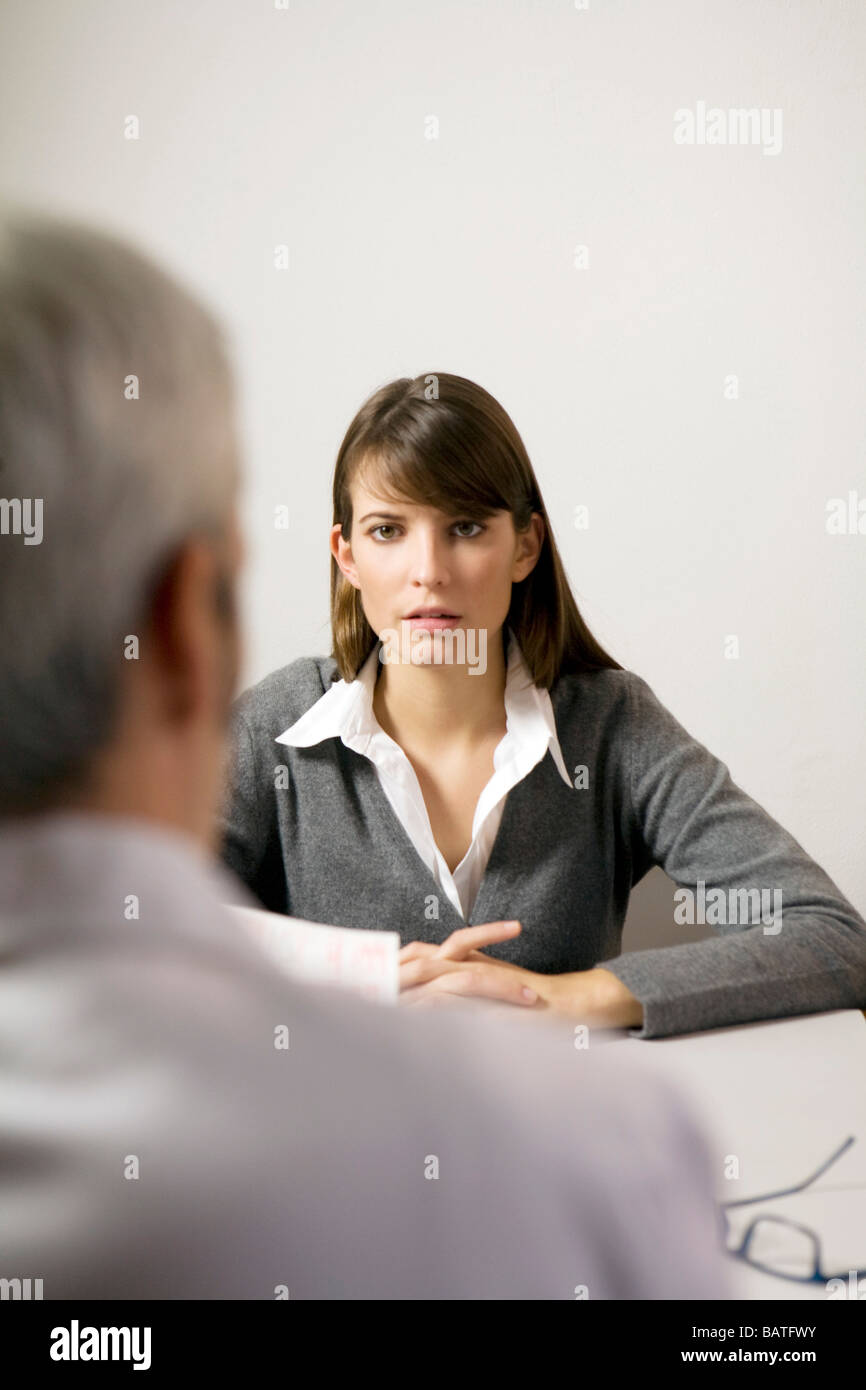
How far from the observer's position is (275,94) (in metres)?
1.74

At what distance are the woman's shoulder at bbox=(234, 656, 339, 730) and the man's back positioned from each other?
98cm

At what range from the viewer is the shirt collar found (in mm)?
1301

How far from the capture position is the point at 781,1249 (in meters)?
0.71

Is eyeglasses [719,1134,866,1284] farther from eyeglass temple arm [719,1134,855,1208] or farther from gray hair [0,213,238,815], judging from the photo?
gray hair [0,213,238,815]

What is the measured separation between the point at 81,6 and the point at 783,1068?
173 cm

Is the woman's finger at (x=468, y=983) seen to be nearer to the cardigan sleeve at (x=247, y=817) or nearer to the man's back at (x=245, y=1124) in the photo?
the cardigan sleeve at (x=247, y=817)

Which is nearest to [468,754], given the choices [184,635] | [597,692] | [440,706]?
[440,706]

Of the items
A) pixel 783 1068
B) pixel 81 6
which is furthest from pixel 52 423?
pixel 81 6

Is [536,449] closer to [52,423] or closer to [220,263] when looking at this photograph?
[220,263]

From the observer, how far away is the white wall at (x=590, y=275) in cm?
168

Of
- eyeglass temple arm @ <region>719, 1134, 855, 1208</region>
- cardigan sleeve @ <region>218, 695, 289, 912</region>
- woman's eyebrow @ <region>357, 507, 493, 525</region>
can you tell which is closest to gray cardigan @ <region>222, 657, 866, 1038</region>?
cardigan sleeve @ <region>218, 695, 289, 912</region>

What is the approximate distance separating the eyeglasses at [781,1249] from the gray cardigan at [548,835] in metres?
0.44

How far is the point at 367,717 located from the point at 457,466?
293mm

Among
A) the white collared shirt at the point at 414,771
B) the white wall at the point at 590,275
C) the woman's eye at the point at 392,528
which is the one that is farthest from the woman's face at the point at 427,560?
the white wall at the point at 590,275
